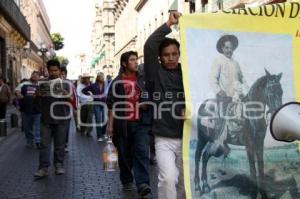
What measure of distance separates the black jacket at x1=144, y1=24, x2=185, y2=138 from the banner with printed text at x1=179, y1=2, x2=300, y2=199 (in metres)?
0.28

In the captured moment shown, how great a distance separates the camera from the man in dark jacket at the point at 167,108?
16.4 feet

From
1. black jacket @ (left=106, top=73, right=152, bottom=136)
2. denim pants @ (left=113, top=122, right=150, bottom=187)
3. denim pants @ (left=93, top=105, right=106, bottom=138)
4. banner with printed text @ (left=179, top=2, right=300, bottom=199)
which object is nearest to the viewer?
banner with printed text @ (left=179, top=2, right=300, bottom=199)

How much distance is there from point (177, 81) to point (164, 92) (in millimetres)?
146

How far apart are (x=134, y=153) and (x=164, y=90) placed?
7.53 ft

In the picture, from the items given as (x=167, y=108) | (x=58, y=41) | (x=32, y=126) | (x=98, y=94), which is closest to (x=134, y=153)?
(x=167, y=108)

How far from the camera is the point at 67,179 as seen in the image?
28.1 feet

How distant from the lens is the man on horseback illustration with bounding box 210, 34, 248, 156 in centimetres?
475

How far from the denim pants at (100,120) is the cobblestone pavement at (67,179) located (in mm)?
2159

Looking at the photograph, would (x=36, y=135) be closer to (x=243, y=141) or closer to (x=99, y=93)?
(x=99, y=93)

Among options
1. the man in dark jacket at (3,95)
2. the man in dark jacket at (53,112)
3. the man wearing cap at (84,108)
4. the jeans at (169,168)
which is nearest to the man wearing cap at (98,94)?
the man wearing cap at (84,108)

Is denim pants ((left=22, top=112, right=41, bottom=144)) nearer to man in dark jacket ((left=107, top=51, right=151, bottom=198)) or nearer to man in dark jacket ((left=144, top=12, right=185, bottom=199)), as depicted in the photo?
man in dark jacket ((left=107, top=51, right=151, bottom=198))

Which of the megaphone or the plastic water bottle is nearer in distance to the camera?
the megaphone

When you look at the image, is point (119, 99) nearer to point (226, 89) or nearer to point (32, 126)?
point (226, 89)

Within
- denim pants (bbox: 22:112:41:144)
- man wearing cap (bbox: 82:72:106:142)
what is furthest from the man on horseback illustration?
man wearing cap (bbox: 82:72:106:142)
